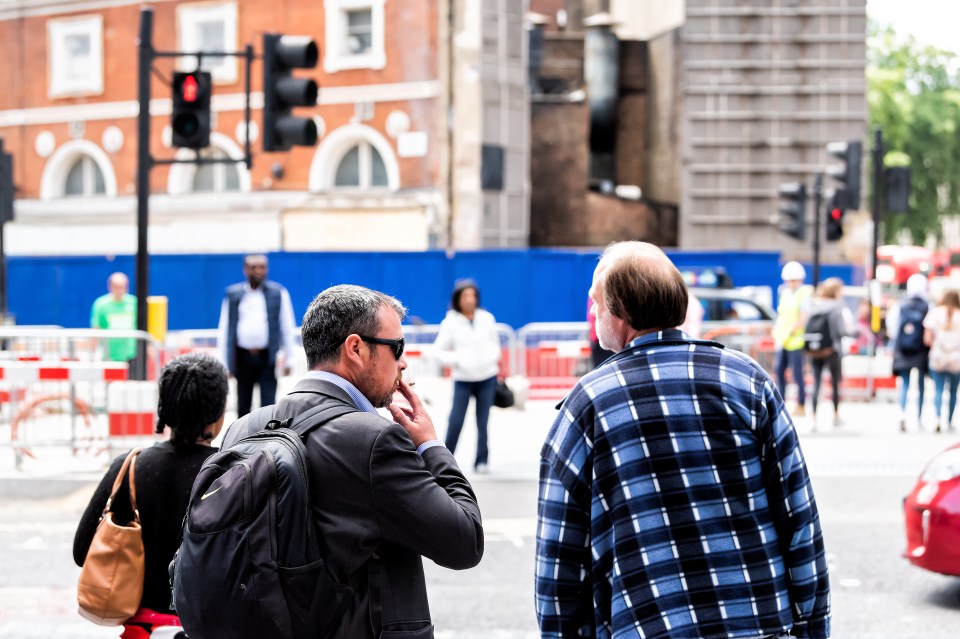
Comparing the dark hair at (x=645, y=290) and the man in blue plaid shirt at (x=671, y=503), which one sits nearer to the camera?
the man in blue plaid shirt at (x=671, y=503)

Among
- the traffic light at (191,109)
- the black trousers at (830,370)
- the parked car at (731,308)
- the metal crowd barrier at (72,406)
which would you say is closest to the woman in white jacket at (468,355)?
the metal crowd barrier at (72,406)

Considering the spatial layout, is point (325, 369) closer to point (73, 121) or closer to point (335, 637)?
point (335, 637)

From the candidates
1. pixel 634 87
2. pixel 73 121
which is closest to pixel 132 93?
pixel 73 121

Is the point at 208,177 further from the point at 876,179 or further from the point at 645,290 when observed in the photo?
the point at 645,290

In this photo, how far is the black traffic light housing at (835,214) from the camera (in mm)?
20719

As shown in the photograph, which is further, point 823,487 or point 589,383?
point 823,487

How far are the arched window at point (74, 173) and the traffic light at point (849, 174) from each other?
1871 cm

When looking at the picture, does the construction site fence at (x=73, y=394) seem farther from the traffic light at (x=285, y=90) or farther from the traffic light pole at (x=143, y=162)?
the traffic light at (x=285, y=90)

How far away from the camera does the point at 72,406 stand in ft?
37.6

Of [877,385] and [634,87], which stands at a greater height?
[634,87]

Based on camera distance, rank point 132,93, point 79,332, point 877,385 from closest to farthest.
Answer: point 79,332 → point 877,385 → point 132,93

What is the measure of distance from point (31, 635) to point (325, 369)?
13.8 ft

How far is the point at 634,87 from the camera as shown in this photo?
37312 millimetres

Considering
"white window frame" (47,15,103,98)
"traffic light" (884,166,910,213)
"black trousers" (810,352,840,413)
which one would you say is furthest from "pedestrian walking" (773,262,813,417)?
"white window frame" (47,15,103,98)
